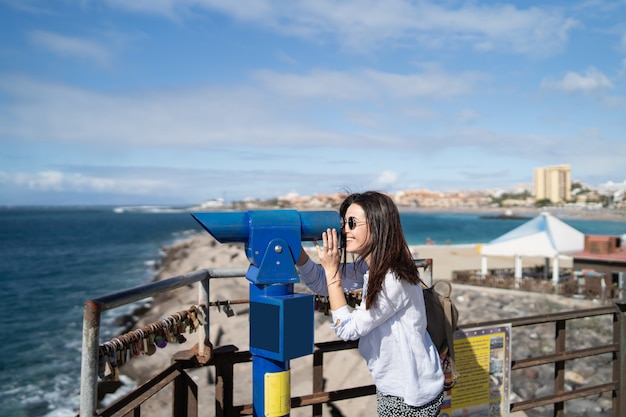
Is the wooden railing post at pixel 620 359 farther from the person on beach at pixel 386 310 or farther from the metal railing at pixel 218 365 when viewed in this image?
the person on beach at pixel 386 310

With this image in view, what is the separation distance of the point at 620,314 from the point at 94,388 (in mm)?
3523

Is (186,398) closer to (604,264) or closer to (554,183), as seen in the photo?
(604,264)

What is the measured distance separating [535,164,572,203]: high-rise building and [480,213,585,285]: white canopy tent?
130339 millimetres

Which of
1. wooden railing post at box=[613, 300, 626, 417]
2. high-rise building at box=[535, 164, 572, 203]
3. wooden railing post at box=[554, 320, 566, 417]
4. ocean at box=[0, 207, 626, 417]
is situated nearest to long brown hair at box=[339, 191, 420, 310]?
wooden railing post at box=[554, 320, 566, 417]

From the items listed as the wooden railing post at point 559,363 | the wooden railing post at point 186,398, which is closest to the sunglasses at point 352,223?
the wooden railing post at point 186,398

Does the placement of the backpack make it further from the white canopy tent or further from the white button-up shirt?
the white canopy tent

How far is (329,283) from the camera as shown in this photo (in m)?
1.97

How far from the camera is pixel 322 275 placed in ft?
7.38

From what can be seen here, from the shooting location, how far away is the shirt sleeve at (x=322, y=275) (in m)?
2.20

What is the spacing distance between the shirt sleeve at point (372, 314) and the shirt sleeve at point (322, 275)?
0.29 m

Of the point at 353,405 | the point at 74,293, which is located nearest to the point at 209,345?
the point at 353,405

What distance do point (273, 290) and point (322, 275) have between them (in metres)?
0.37

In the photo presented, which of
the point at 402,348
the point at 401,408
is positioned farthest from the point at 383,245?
the point at 401,408

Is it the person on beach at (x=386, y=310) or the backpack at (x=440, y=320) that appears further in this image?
the backpack at (x=440, y=320)
